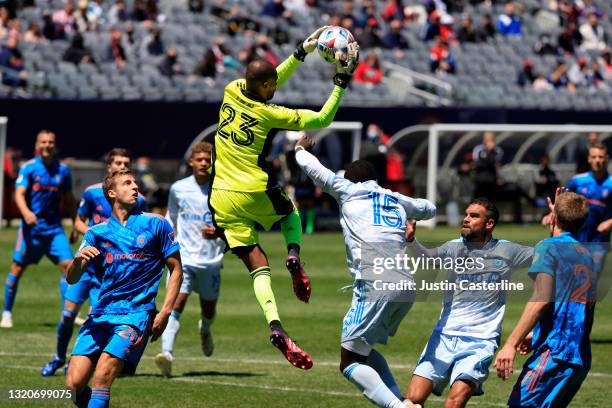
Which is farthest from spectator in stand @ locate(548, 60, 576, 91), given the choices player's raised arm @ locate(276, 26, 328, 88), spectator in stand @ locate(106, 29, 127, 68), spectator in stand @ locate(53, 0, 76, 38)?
player's raised arm @ locate(276, 26, 328, 88)

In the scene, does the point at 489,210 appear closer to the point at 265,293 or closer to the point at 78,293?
the point at 265,293

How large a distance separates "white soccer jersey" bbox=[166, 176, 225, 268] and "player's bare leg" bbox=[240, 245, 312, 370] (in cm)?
287

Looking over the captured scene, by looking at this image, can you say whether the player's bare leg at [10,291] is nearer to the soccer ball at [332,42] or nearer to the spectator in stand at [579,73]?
the soccer ball at [332,42]

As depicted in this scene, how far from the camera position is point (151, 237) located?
9.05m

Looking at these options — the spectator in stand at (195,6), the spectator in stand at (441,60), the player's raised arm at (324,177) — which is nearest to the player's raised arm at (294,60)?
the player's raised arm at (324,177)

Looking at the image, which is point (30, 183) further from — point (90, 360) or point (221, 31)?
point (221, 31)

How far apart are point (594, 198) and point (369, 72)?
61.0 feet

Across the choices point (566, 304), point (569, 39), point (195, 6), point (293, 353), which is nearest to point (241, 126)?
point (293, 353)

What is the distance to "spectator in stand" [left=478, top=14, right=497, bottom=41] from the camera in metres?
38.4

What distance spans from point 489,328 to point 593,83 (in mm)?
30240

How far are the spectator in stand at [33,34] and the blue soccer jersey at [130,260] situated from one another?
22166 millimetres

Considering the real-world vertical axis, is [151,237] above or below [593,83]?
above

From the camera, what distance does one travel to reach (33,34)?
99.6ft

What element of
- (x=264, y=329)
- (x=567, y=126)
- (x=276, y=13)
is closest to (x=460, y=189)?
(x=567, y=126)
